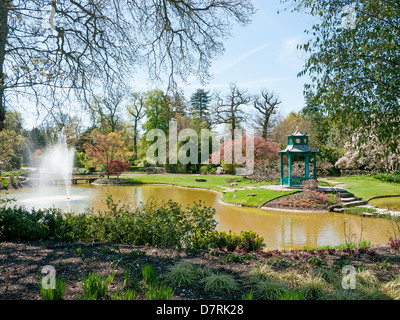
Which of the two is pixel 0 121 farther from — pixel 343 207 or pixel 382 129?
pixel 343 207

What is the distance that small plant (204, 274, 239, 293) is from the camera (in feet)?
9.48

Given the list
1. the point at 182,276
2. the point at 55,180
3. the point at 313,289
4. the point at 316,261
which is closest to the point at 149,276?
the point at 182,276

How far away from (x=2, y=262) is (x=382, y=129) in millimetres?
5658

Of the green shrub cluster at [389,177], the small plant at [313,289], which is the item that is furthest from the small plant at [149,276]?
the green shrub cluster at [389,177]

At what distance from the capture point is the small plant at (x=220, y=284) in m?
2.89

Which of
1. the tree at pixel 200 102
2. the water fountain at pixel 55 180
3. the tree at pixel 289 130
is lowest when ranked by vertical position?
the water fountain at pixel 55 180

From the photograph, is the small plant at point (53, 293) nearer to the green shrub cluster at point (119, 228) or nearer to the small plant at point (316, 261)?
the green shrub cluster at point (119, 228)

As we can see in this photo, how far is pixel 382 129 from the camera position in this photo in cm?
439

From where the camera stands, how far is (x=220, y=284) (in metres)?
2.89

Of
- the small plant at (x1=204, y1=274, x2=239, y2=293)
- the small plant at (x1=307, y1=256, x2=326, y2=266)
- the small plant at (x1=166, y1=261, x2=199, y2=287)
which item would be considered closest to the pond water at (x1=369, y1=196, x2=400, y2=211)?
the small plant at (x1=307, y1=256, x2=326, y2=266)

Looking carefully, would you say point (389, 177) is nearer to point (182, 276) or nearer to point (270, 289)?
point (270, 289)

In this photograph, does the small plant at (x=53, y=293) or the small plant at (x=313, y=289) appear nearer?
the small plant at (x=53, y=293)
